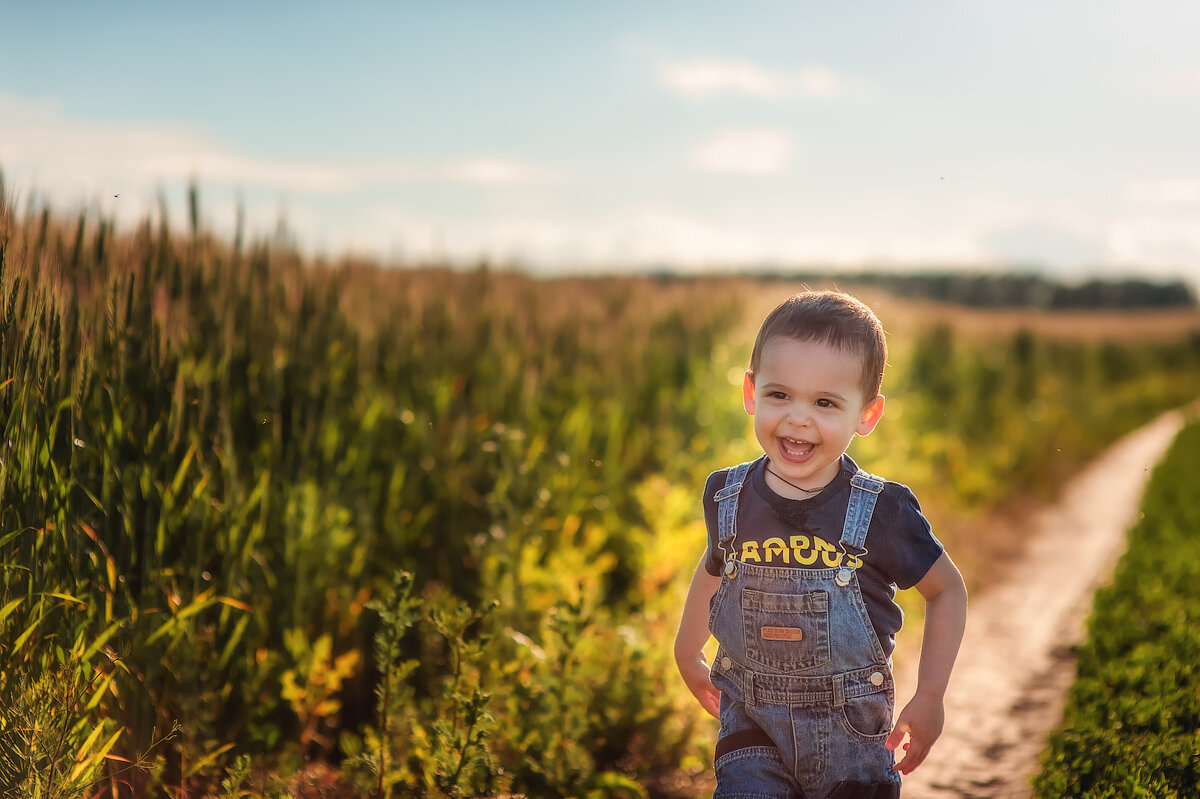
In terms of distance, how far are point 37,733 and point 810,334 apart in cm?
206

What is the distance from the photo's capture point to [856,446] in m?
6.10

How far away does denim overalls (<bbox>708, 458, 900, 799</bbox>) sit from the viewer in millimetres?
1985

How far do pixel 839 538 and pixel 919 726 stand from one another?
→ 1.43ft

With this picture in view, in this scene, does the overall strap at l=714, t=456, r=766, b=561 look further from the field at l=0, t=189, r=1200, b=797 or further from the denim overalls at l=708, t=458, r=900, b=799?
the field at l=0, t=189, r=1200, b=797

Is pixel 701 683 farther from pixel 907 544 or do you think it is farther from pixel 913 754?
pixel 907 544

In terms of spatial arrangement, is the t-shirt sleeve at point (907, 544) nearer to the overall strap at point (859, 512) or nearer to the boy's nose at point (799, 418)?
the overall strap at point (859, 512)

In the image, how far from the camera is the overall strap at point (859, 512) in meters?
1.99

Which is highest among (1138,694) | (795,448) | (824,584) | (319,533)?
(795,448)

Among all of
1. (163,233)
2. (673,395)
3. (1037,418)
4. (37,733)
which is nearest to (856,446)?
(673,395)

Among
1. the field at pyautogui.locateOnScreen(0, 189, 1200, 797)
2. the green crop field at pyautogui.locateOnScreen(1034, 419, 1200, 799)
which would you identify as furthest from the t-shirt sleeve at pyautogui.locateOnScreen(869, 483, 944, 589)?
the green crop field at pyautogui.locateOnScreen(1034, 419, 1200, 799)

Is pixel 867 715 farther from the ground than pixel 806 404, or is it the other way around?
pixel 806 404

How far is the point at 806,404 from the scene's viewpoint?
77.1 inches

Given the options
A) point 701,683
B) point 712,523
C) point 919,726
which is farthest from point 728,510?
point 919,726

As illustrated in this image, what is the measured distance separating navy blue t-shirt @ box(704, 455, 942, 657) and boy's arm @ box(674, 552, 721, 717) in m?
0.19
